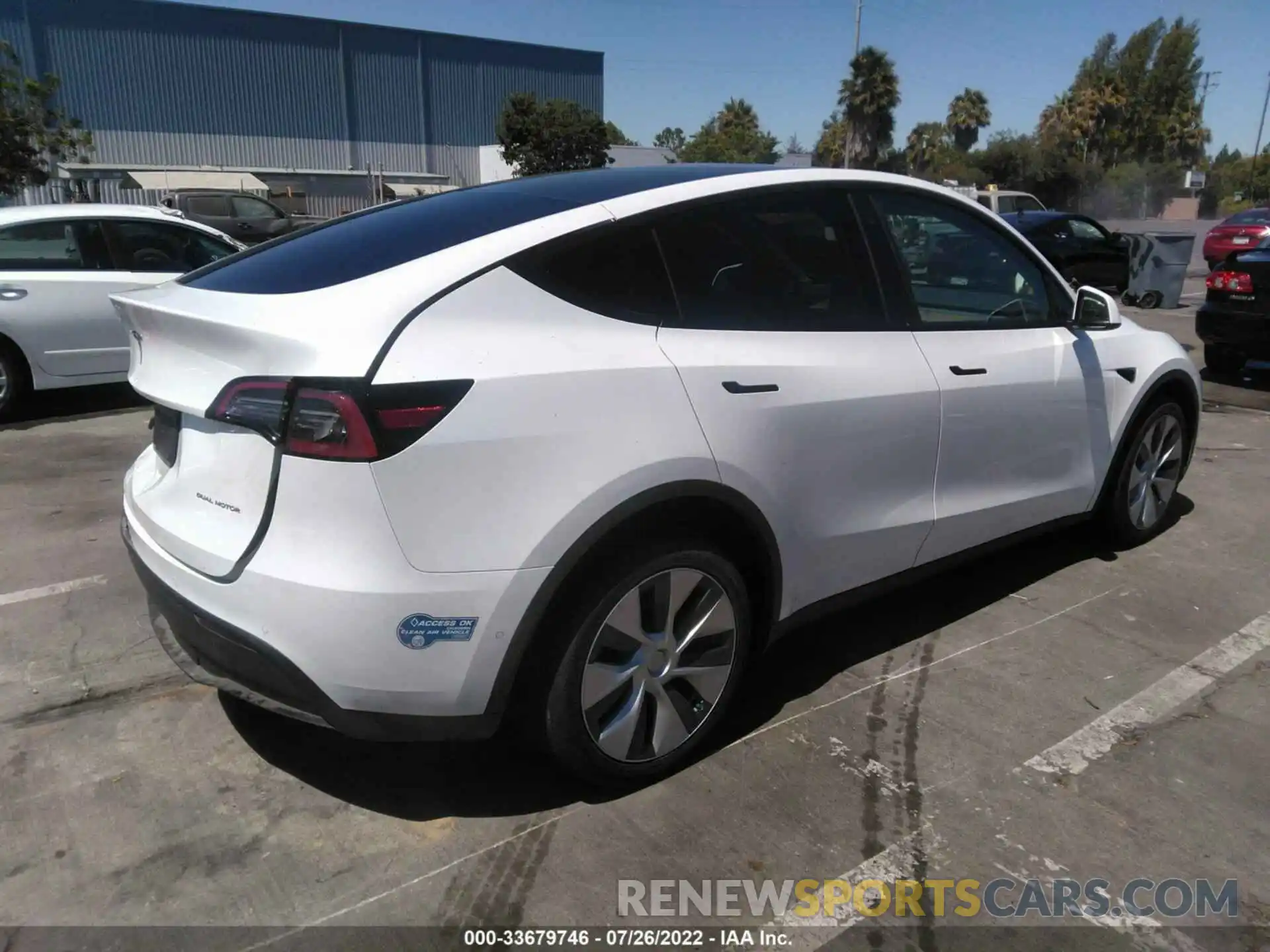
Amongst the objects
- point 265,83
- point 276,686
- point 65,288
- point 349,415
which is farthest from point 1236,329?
point 265,83

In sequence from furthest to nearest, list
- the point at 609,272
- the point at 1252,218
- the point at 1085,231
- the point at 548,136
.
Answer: the point at 548,136 → the point at 1252,218 → the point at 1085,231 → the point at 609,272

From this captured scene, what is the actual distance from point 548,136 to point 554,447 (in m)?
50.5

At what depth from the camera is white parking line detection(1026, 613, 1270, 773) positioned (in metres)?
3.05

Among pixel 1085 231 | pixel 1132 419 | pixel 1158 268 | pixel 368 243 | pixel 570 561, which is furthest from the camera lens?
pixel 1085 231

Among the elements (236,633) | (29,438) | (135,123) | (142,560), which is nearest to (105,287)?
(29,438)

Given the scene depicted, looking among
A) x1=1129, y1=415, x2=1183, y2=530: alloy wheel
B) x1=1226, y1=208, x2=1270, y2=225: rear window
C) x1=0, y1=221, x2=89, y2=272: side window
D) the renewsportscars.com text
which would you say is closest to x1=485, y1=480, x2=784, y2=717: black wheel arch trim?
the renewsportscars.com text

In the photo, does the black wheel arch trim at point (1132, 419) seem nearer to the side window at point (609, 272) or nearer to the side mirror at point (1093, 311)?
the side mirror at point (1093, 311)

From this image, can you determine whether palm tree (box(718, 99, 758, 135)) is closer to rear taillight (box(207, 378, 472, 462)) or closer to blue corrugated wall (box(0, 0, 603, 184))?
blue corrugated wall (box(0, 0, 603, 184))

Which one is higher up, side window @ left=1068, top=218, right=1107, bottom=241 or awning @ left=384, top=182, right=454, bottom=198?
awning @ left=384, top=182, right=454, bottom=198

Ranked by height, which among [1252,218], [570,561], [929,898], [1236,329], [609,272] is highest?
[1252,218]

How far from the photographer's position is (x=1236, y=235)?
2019 cm

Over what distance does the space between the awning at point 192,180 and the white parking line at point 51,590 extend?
42.4m

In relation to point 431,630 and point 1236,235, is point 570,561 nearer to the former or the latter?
point 431,630

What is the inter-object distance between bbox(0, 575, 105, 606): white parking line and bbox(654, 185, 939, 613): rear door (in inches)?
120
